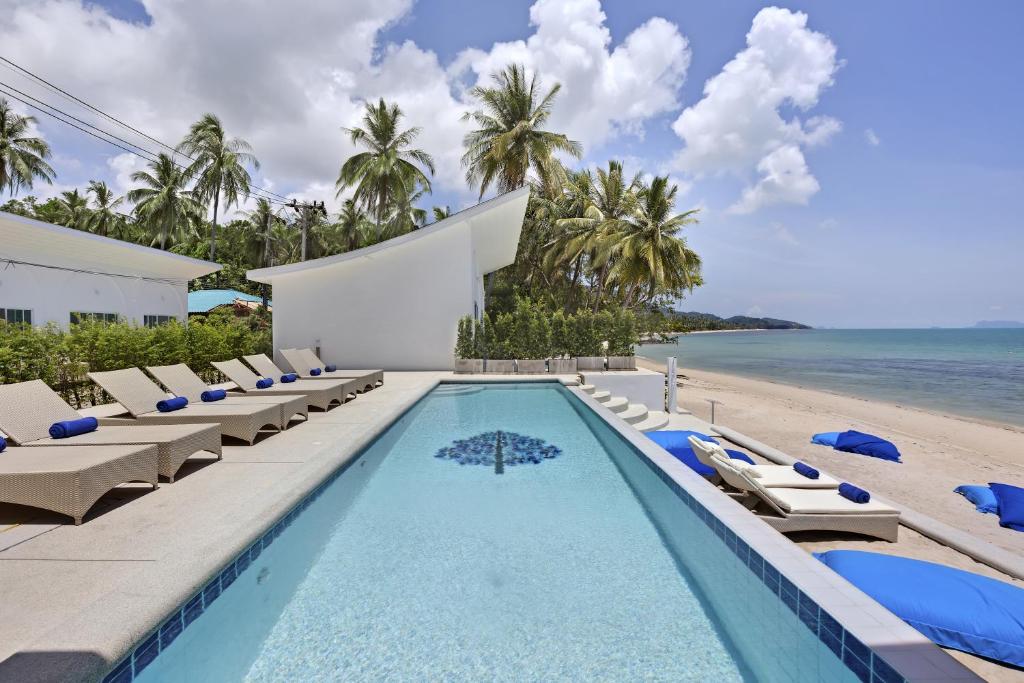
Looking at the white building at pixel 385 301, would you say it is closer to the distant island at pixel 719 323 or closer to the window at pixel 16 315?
the window at pixel 16 315

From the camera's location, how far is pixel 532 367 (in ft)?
44.0

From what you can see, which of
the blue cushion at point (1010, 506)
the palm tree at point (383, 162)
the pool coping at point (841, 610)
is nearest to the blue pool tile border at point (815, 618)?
the pool coping at point (841, 610)

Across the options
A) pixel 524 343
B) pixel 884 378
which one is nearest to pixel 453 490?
pixel 524 343

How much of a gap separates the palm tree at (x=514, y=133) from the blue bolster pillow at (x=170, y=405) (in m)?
15.8

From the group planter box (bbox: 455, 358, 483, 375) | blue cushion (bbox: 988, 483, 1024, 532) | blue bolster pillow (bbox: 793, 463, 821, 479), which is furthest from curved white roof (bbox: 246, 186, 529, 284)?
blue cushion (bbox: 988, 483, 1024, 532)

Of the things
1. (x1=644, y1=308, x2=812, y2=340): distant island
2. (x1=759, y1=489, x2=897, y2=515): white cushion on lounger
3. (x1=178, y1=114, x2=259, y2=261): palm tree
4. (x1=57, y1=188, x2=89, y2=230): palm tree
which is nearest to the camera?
(x1=759, y1=489, x2=897, y2=515): white cushion on lounger

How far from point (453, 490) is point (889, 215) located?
30.1m

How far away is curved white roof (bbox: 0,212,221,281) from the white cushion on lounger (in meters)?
13.7

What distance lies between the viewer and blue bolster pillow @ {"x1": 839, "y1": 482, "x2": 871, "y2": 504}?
442 cm

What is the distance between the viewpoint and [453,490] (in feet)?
15.7

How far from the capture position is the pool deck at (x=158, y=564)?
6.37 ft

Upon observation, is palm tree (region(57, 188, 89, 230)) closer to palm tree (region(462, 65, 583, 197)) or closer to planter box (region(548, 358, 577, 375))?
palm tree (region(462, 65, 583, 197))

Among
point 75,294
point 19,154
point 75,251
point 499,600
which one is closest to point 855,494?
point 499,600

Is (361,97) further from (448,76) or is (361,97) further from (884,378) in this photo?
(884,378)
